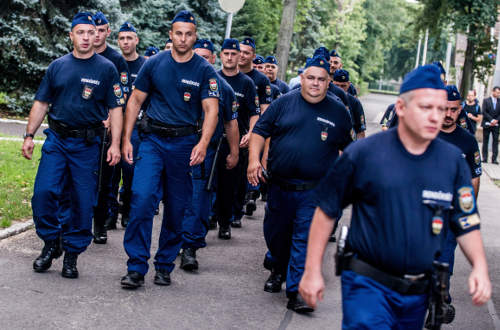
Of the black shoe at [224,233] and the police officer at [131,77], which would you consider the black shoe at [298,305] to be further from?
the police officer at [131,77]

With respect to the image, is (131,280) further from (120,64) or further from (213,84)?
(120,64)

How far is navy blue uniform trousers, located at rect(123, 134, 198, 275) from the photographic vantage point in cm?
652

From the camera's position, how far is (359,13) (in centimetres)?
6088

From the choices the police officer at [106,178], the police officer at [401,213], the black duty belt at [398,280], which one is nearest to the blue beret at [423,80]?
the police officer at [401,213]

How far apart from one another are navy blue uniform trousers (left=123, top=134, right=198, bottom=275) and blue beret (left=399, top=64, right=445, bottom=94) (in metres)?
3.16

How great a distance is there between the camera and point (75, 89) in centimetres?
686

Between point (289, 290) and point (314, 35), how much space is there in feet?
129

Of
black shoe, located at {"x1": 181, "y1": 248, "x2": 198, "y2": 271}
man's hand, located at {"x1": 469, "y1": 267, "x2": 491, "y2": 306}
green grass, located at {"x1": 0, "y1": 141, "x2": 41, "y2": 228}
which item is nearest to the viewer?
man's hand, located at {"x1": 469, "y1": 267, "x2": 491, "y2": 306}

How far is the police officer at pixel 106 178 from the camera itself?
841cm

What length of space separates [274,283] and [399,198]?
3487 mm

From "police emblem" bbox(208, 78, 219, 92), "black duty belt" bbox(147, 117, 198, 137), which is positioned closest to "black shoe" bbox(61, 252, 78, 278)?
"black duty belt" bbox(147, 117, 198, 137)

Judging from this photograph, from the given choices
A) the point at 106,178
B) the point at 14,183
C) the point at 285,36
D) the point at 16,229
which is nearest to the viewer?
the point at 16,229

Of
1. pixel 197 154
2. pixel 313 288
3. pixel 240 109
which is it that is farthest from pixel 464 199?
pixel 240 109

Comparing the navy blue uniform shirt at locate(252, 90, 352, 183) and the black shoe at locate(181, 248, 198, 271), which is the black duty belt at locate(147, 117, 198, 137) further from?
the black shoe at locate(181, 248, 198, 271)
